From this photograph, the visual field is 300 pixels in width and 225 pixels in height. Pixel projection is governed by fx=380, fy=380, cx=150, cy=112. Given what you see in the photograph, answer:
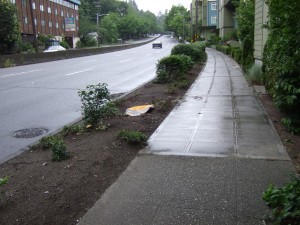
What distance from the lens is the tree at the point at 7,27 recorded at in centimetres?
3697

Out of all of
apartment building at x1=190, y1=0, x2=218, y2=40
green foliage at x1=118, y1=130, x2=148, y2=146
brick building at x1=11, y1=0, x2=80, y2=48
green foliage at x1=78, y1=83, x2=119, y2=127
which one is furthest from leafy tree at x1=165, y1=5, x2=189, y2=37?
green foliage at x1=118, y1=130, x2=148, y2=146

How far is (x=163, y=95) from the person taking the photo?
11445 mm

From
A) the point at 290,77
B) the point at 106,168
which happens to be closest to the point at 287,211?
the point at 106,168

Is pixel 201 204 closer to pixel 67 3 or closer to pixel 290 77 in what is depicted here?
pixel 290 77

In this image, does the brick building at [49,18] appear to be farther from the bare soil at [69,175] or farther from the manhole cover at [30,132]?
the bare soil at [69,175]

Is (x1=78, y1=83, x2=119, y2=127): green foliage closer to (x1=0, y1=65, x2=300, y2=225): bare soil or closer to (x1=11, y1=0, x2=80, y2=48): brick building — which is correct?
(x1=0, y1=65, x2=300, y2=225): bare soil

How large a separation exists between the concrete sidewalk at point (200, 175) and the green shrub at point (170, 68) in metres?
6.26

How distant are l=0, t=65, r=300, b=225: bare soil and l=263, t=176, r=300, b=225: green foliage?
6.33 feet

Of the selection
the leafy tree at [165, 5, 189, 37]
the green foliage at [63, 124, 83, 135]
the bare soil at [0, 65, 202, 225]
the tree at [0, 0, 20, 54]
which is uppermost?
the leafy tree at [165, 5, 189, 37]

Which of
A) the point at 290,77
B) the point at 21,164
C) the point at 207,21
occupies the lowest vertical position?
the point at 21,164

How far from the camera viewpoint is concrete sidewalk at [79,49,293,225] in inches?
152

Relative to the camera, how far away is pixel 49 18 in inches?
2773

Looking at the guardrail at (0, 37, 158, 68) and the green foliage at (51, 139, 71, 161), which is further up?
the guardrail at (0, 37, 158, 68)

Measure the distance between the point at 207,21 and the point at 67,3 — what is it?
3040 centimetres
